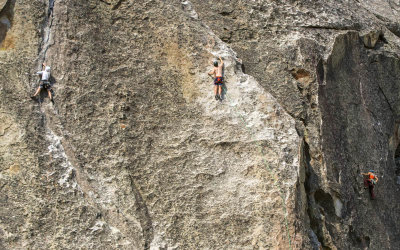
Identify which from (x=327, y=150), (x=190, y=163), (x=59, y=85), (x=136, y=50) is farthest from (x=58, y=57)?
(x=327, y=150)

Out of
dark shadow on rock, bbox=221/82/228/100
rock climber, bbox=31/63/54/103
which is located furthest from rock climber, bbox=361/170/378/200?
rock climber, bbox=31/63/54/103

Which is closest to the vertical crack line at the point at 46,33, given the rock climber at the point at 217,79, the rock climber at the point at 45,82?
the rock climber at the point at 45,82

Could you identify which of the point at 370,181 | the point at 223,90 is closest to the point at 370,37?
the point at 370,181

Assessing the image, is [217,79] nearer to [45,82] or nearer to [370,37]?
[45,82]

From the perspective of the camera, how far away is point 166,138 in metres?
7.46

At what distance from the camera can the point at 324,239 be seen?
7809 mm

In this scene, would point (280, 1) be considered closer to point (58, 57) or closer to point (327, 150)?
point (327, 150)

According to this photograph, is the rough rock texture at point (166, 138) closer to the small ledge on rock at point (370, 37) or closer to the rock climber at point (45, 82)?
the rock climber at point (45, 82)

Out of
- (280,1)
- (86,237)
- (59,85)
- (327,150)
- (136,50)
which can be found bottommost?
(86,237)

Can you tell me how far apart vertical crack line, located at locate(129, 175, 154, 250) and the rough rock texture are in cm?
2

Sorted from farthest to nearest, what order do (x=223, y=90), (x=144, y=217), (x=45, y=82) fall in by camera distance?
1. (x=223, y=90)
2. (x=45, y=82)
3. (x=144, y=217)

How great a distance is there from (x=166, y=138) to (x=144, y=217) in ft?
4.12

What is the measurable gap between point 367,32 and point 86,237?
7.22 metres

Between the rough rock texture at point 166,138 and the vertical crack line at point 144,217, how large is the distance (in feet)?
0.07
